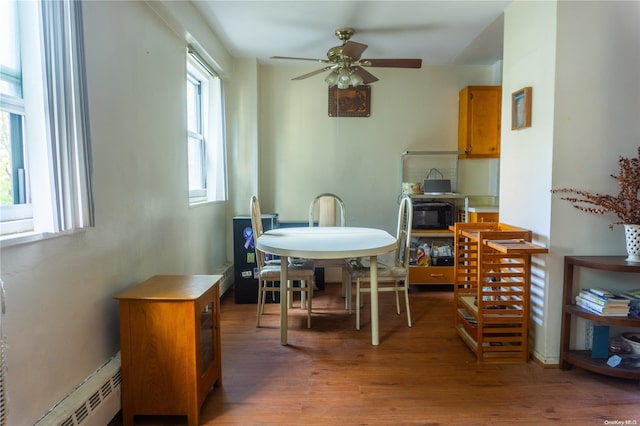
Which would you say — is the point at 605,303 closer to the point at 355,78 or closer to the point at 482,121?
the point at 355,78

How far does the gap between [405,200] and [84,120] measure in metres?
2.32

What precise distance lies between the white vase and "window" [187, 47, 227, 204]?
310 cm

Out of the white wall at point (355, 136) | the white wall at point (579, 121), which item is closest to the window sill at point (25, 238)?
the white wall at point (579, 121)

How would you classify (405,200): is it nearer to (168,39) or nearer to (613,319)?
(613,319)

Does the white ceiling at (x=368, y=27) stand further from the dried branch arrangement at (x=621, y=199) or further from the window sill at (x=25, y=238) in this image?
the window sill at (x=25, y=238)

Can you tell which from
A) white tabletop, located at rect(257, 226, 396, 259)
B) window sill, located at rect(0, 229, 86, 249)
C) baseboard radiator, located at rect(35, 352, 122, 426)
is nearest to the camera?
window sill, located at rect(0, 229, 86, 249)

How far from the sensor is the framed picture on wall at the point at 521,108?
97.5 inches

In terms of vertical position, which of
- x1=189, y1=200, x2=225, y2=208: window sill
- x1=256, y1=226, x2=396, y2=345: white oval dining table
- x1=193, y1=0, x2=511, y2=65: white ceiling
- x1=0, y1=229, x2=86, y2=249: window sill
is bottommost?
x1=256, y1=226, x2=396, y2=345: white oval dining table

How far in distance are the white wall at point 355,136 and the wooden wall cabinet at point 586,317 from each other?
2275mm

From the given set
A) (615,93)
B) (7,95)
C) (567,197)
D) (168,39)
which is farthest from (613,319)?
(168,39)

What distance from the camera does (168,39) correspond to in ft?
8.52

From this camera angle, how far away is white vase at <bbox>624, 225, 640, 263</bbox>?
207 cm

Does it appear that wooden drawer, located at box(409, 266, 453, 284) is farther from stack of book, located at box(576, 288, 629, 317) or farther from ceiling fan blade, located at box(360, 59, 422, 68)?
ceiling fan blade, located at box(360, 59, 422, 68)

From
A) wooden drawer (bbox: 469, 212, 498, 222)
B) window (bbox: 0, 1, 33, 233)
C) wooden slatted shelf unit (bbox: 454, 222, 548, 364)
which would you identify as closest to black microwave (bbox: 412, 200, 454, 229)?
wooden drawer (bbox: 469, 212, 498, 222)
